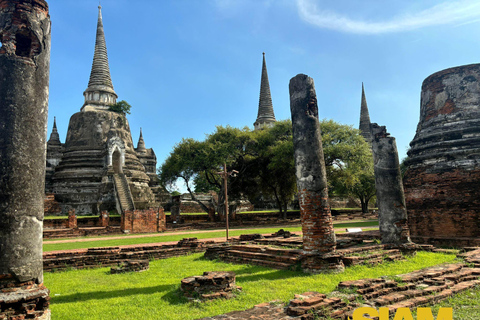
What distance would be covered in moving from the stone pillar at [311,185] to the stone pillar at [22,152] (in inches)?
192

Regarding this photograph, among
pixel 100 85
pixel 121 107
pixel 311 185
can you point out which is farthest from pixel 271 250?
pixel 100 85

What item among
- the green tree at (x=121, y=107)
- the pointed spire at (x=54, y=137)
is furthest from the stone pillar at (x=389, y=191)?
the pointed spire at (x=54, y=137)

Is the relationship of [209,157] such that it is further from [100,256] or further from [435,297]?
[435,297]

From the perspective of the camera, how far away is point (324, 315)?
4.48 meters

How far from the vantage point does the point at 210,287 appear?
5.57 meters

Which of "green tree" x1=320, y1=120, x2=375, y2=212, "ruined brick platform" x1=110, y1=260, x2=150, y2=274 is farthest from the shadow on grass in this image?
"green tree" x1=320, y1=120, x2=375, y2=212

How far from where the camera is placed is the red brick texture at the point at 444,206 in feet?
34.6

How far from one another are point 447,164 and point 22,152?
1123 centimetres

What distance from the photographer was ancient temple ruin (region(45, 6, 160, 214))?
2497cm

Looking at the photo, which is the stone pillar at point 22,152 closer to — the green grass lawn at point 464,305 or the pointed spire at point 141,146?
the green grass lawn at point 464,305

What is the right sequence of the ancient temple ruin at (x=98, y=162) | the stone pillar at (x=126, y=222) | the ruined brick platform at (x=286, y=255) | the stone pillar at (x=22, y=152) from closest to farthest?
1. the stone pillar at (x=22, y=152)
2. the ruined brick platform at (x=286, y=255)
3. the stone pillar at (x=126, y=222)
4. the ancient temple ruin at (x=98, y=162)

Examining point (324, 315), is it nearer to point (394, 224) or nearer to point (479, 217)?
point (394, 224)

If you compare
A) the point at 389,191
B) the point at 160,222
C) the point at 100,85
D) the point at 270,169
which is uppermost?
the point at 100,85

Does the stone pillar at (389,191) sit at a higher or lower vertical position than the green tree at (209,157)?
lower
